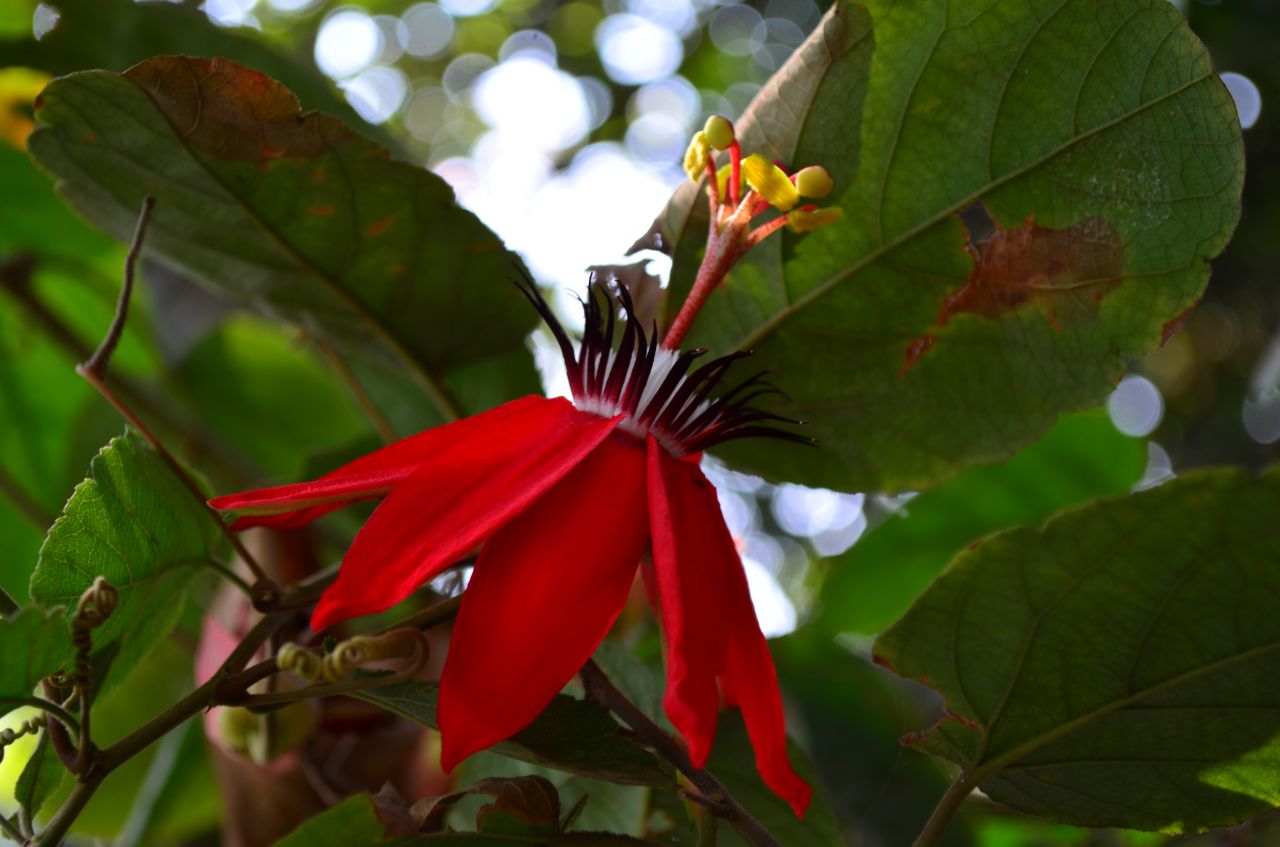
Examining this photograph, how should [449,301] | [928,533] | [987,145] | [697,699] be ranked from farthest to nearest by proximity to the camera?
[928,533] → [449,301] → [987,145] → [697,699]

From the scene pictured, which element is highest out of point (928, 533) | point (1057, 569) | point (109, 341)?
point (109, 341)

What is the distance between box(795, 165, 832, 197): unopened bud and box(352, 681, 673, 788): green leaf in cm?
31

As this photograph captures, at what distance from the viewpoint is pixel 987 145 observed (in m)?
0.73

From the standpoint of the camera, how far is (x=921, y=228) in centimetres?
76

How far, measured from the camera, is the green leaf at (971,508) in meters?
1.35

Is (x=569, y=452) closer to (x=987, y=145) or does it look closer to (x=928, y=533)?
(x=987, y=145)

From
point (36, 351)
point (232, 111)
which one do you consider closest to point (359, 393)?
point (232, 111)

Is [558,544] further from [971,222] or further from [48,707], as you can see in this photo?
[971,222]

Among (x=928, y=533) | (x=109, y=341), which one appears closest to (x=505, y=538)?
(x=109, y=341)

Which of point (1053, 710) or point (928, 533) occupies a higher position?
point (1053, 710)

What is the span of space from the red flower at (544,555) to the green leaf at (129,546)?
4 centimetres

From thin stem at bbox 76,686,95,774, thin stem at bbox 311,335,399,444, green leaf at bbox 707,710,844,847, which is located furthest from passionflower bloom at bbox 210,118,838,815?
thin stem at bbox 311,335,399,444

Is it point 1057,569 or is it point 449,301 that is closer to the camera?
point 1057,569

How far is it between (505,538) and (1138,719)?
13.8 inches
